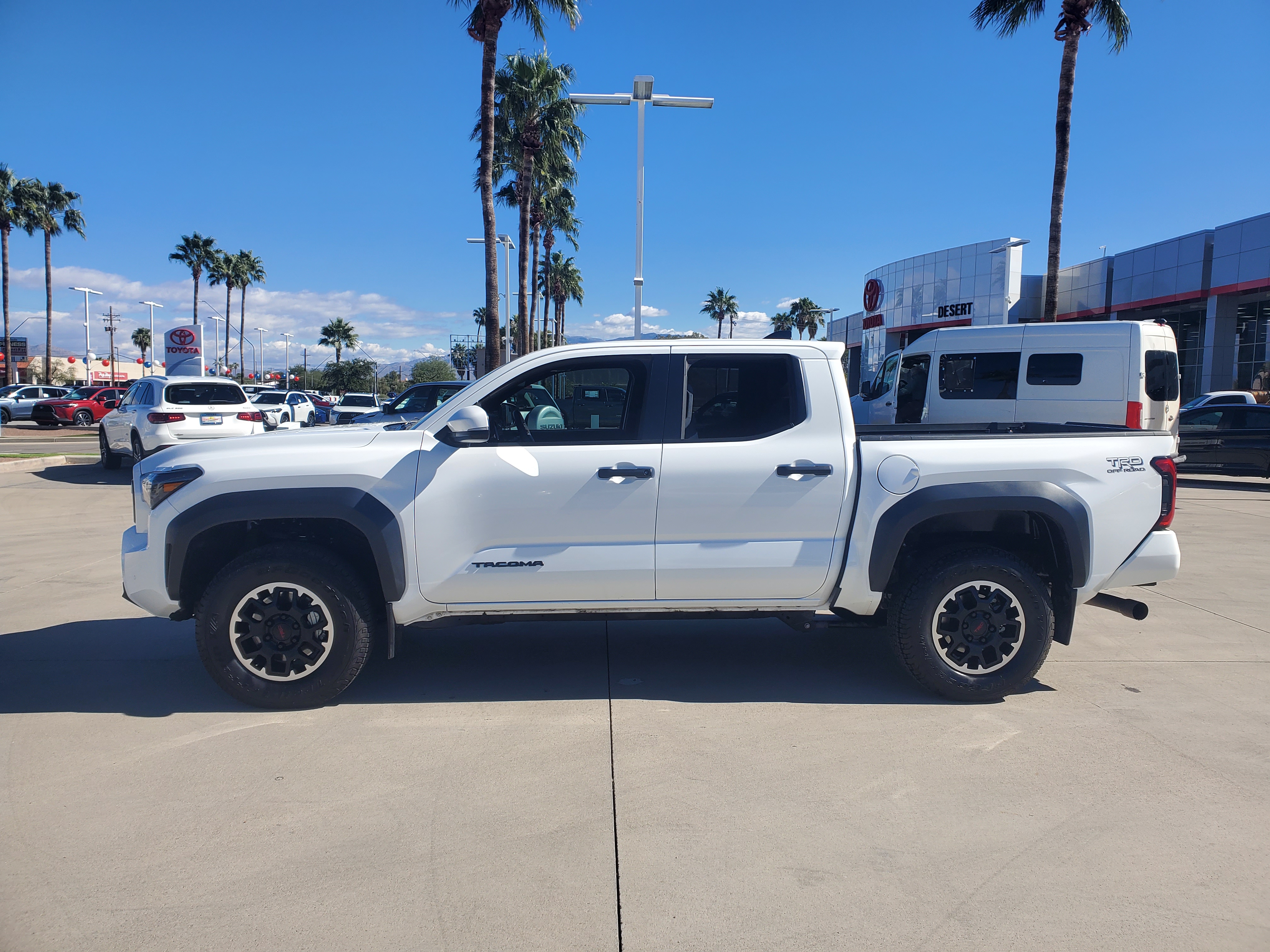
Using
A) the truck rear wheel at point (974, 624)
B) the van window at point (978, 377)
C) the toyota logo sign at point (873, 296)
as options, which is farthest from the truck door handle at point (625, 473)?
the toyota logo sign at point (873, 296)

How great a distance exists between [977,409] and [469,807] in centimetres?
1213

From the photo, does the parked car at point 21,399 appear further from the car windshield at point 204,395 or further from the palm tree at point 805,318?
the palm tree at point 805,318

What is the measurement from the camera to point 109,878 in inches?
116

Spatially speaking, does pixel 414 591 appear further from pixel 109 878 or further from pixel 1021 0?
pixel 1021 0

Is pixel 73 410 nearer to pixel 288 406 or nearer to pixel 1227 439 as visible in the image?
pixel 288 406

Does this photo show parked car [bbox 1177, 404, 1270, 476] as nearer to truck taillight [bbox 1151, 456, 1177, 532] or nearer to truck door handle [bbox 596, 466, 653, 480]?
truck taillight [bbox 1151, 456, 1177, 532]

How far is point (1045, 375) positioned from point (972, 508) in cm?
1001

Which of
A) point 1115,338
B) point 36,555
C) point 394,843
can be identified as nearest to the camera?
point 394,843

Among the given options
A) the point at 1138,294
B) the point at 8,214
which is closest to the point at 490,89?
the point at 1138,294

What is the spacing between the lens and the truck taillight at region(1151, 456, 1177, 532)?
14.8 feet

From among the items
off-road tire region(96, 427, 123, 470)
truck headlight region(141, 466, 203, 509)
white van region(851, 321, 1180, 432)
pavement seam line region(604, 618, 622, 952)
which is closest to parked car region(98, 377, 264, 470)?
off-road tire region(96, 427, 123, 470)

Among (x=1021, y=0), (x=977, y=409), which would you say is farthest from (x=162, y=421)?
(x=1021, y=0)

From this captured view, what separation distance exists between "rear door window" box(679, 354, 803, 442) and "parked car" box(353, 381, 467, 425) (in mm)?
9912

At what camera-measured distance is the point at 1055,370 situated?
13070 mm
